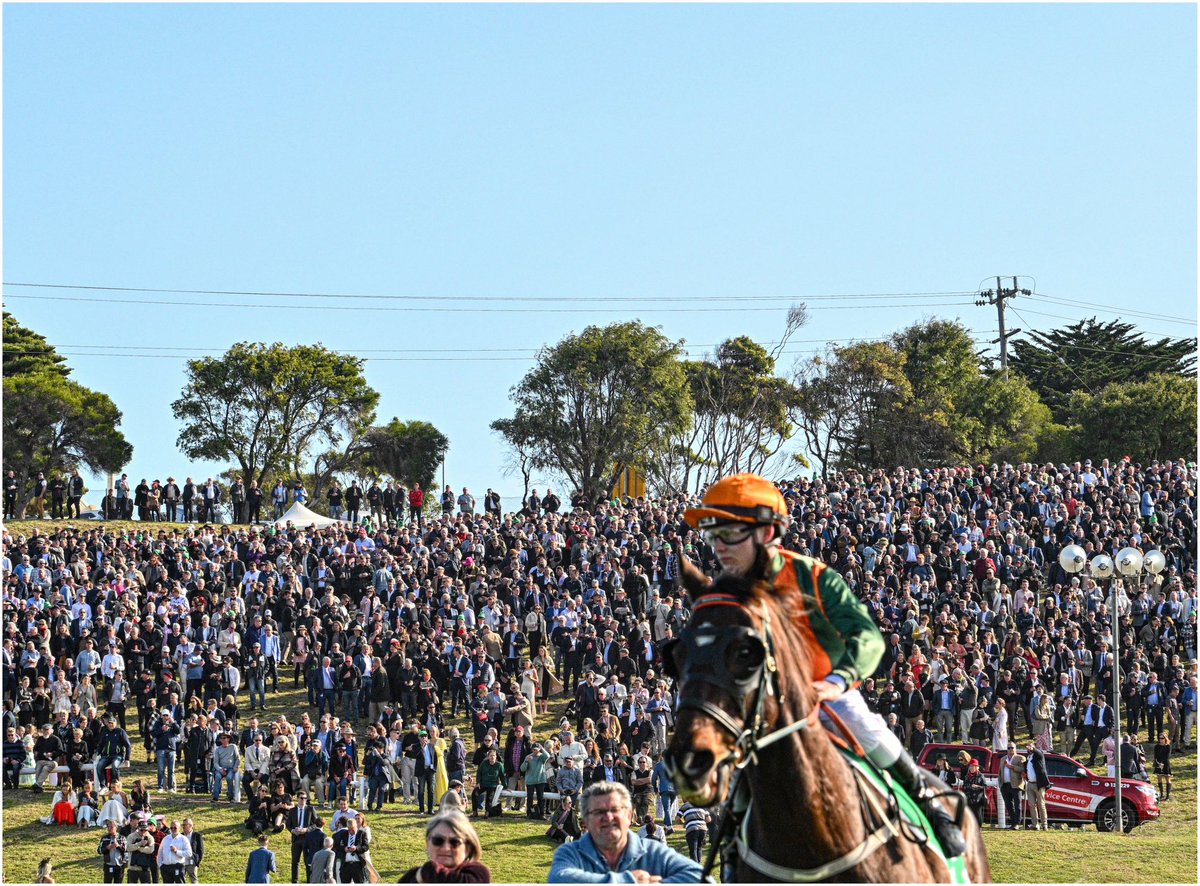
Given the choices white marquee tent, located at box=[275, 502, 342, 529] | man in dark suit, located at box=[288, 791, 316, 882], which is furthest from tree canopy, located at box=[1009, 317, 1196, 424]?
man in dark suit, located at box=[288, 791, 316, 882]

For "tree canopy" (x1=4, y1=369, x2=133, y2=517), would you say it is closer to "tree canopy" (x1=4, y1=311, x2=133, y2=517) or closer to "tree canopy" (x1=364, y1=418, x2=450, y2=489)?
"tree canopy" (x1=4, y1=311, x2=133, y2=517)

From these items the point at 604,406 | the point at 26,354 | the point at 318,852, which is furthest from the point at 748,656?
the point at 26,354

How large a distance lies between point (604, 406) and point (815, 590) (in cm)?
5612

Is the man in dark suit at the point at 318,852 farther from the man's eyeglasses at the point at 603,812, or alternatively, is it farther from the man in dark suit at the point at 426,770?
the man's eyeglasses at the point at 603,812

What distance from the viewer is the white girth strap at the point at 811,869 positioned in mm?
5738

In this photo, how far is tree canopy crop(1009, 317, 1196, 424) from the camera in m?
77.5

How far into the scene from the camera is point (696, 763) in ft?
16.1

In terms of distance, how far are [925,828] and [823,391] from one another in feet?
197

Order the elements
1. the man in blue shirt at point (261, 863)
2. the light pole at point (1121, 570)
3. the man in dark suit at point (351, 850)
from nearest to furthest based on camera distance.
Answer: the man in dark suit at point (351, 850)
the man in blue shirt at point (261, 863)
the light pole at point (1121, 570)

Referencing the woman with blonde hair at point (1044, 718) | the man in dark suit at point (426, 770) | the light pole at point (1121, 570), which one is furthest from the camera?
the woman with blonde hair at point (1044, 718)

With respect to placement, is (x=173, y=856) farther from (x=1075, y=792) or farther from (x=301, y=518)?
(x=301, y=518)

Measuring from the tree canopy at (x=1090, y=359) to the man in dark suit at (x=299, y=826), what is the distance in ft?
195

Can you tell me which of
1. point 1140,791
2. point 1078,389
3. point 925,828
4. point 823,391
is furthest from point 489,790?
point 1078,389

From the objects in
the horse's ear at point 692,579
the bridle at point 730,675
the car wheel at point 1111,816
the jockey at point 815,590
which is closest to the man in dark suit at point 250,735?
the car wheel at point 1111,816
